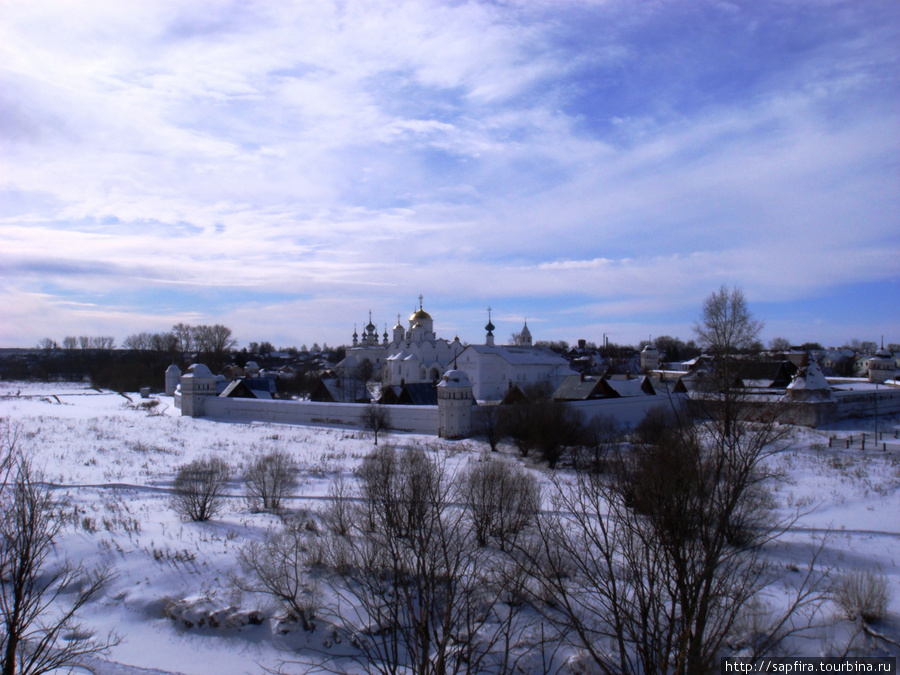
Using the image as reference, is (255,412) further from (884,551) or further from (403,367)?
(884,551)

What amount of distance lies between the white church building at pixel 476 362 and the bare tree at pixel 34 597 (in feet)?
72.1

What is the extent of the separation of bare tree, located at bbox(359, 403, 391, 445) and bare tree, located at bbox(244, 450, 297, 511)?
34.2 ft

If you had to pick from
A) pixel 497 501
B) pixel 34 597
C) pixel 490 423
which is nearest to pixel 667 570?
pixel 497 501

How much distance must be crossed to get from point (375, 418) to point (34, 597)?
16.6 m

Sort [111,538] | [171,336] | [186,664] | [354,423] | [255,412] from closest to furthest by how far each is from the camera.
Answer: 1. [186,664]
2. [111,538]
3. [354,423]
4. [255,412]
5. [171,336]

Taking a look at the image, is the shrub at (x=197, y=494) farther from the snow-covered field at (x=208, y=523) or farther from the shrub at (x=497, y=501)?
the shrub at (x=497, y=501)

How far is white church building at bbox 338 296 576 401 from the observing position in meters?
36.2

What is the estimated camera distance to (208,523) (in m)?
12.5

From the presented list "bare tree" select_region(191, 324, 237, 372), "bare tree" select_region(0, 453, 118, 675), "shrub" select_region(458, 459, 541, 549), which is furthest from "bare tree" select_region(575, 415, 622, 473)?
"bare tree" select_region(191, 324, 237, 372)

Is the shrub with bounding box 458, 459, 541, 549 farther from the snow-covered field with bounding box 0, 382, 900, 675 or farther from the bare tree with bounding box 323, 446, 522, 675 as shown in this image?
the snow-covered field with bounding box 0, 382, 900, 675

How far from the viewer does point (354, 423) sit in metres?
27.2

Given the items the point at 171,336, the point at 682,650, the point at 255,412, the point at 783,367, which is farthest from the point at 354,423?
the point at 171,336

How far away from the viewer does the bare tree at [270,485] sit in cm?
1376

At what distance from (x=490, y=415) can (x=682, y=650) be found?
19.3m
